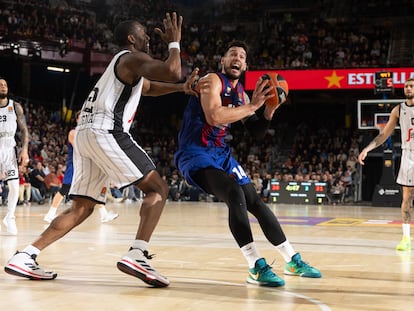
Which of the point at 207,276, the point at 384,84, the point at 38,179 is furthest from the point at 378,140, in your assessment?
the point at 38,179

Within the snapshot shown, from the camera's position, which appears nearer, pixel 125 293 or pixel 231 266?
pixel 125 293

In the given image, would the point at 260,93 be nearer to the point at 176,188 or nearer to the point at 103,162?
the point at 103,162

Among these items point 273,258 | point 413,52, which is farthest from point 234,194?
point 413,52

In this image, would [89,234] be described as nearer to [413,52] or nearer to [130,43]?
[130,43]

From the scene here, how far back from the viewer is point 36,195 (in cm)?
1761

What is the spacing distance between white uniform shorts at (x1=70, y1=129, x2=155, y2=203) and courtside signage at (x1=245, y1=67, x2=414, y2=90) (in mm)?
18313

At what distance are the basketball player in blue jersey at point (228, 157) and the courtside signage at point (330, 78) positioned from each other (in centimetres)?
1770

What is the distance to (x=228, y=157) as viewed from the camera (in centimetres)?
520

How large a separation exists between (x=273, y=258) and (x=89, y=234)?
3143 mm

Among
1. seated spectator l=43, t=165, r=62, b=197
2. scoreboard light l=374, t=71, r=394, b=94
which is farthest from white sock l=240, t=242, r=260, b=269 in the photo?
scoreboard light l=374, t=71, r=394, b=94

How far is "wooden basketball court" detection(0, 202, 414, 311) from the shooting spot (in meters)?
3.98

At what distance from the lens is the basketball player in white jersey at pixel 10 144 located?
8.45 meters

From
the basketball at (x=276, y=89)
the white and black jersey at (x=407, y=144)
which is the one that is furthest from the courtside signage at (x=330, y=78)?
the basketball at (x=276, y=89)

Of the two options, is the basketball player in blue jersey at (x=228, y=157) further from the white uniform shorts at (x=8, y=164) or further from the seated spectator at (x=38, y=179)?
the seated spectator at (x=38, y=179)
